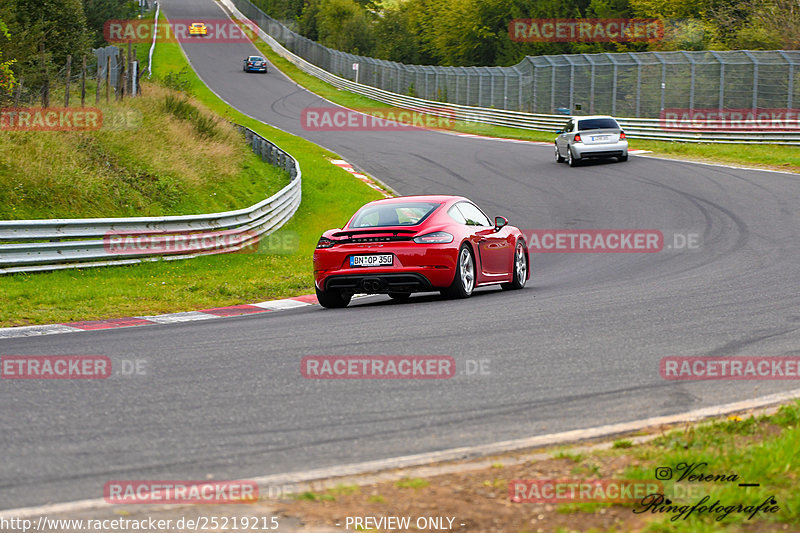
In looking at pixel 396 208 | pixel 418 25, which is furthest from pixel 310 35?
pixel 396 208

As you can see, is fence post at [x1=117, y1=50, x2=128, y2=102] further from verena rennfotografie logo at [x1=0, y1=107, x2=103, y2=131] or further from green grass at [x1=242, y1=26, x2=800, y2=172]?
green grass at [x1=242, y1=26, x2=800, y2=172]

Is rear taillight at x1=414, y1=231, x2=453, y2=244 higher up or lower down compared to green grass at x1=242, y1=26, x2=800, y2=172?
higher up

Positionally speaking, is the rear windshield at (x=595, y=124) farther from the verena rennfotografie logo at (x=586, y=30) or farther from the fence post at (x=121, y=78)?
the verena rennfotografie logo at (x=586, y=30)

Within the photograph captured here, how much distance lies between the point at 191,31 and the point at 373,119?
4803cm

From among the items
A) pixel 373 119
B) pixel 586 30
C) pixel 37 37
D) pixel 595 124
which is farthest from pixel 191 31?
pixel 595 124

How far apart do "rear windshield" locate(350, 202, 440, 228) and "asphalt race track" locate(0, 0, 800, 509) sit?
3.46ft

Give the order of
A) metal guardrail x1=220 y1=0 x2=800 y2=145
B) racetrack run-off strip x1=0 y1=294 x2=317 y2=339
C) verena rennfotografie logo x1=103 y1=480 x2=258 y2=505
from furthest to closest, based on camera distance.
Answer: metal guardrail x1=220 y1=0 x2=800 y2=145, racetrack run-off strip x1=0 y1=294 x2=317 y2=339, verena rennfotografie logo x1=103 y1=480 x2=258 y2=505

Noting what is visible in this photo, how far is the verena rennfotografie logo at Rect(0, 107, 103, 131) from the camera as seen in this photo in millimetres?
20594

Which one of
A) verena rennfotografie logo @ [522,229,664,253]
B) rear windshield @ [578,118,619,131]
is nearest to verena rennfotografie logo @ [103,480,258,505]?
verena rennfotografie logo @ [522,229,664,253]

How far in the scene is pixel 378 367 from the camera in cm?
760

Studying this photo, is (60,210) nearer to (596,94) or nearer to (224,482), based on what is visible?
(224,482)

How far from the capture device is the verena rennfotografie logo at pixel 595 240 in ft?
62.3

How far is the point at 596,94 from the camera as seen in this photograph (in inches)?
1762

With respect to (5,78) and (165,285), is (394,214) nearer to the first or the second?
(165,285)
